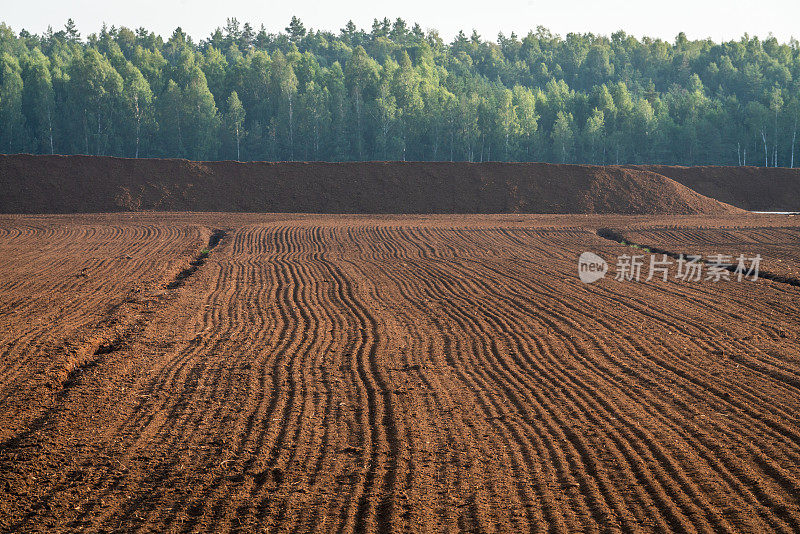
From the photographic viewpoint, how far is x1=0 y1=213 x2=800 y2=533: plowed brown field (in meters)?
6.38

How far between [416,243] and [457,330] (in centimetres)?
1461

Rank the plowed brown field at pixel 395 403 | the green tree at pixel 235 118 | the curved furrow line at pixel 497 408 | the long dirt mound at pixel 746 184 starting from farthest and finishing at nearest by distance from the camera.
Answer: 1. the green tree at pixel 235 118
2. the long dirt mound at pixel 746 184
3. the curved furrow line at pixel 497 408
4. the plowed brown field at pixel 395 403

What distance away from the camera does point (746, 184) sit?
5172 cm

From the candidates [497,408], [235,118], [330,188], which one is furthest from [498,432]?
[235,118]

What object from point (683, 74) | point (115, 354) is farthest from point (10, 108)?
point (683, 74)

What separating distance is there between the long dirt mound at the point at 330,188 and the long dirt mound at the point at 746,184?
463 cm

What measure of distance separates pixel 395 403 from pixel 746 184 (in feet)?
165

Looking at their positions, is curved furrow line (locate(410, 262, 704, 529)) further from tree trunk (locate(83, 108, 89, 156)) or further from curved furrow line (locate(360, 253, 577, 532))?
tree trunk (locate(83, 108, 89, 156))

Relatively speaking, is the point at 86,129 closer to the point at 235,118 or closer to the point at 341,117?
the point at 235,118

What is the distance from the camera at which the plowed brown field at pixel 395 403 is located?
251 inches

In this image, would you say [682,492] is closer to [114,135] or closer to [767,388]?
[767,388]

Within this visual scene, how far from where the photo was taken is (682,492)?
6645mm

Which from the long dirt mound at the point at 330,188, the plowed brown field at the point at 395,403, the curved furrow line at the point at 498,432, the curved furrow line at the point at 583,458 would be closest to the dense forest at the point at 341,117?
the long dirt mound at the point at 330,188

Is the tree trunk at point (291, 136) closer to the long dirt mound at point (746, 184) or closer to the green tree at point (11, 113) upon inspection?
the green tree at point (11, 113)
